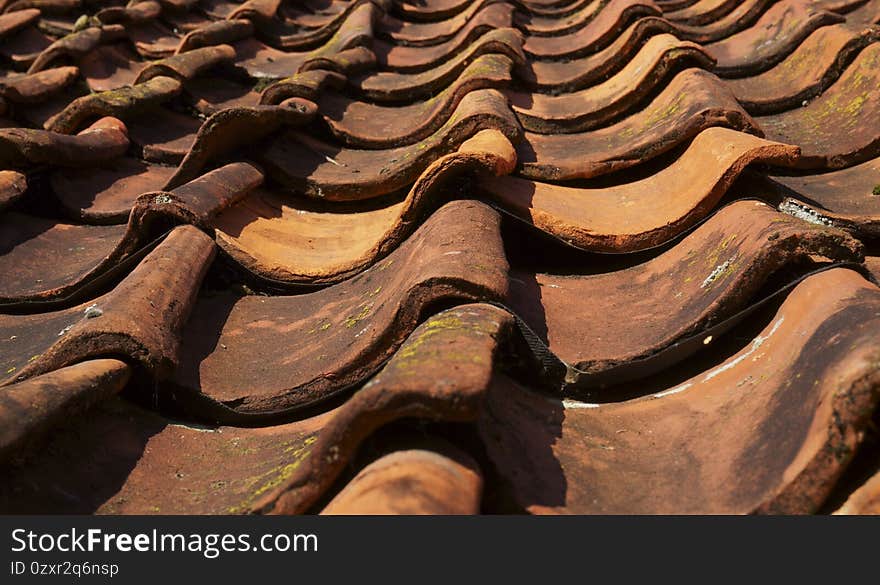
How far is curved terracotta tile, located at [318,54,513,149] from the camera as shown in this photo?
3.32m

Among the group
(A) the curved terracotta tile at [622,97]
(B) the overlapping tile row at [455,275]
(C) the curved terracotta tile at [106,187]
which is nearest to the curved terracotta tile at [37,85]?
(B) the overlapping tile row at [455,275]

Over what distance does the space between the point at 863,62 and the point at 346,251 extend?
255cm

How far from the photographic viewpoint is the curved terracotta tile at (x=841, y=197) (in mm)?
2447

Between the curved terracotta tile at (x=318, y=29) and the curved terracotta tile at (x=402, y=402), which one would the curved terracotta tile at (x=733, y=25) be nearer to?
the curved terracotta tile at (x=318, y=29)

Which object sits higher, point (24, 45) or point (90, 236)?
point (24, 45)

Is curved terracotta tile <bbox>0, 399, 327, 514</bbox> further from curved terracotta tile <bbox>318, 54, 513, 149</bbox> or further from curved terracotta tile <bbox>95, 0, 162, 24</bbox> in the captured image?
curved terracotta tile <bbox>95, 0, 162, 24</bbox>

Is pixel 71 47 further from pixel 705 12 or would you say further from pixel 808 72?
pixel 808 72

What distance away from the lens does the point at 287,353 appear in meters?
2.26

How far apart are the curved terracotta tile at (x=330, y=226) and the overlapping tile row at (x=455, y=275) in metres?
0.01

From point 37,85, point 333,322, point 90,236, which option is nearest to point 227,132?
point 90,236

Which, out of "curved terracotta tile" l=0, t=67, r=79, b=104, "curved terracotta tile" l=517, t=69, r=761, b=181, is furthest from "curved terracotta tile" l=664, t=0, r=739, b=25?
"curved terracotta tile" l=0, t=67, r=79, b=104

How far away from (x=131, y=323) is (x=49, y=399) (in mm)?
381

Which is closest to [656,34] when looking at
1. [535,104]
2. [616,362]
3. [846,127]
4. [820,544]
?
[535,104]

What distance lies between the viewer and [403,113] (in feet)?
12.2
